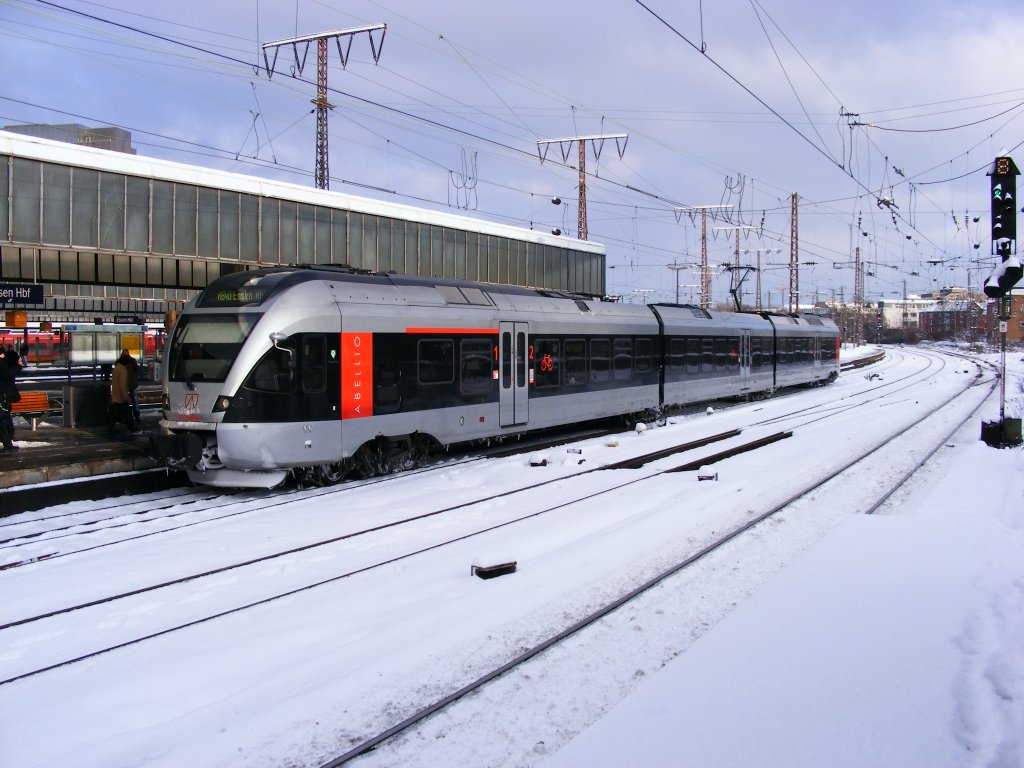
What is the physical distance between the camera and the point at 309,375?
11492 millimetres

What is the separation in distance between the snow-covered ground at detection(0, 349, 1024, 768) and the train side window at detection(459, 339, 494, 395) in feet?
14.6

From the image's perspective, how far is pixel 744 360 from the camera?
88.0 feet

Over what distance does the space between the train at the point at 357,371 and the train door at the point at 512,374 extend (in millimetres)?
36

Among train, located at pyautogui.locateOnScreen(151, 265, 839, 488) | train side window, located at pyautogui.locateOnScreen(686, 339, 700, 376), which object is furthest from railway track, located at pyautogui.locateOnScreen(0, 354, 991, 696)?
train side window, located at pyautogui.locateOnScreen(686, 339, 700, 376)

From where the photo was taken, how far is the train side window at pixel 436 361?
43.8 feet

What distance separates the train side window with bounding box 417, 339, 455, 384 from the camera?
13336 mm

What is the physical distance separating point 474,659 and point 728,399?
24604 millimetres

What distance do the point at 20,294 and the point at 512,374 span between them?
9717mm

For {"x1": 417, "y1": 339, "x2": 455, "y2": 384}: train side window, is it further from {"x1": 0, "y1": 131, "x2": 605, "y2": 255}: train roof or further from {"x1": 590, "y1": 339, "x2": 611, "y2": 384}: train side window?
{"x1": 0, "y1": 131, "x2": 605, "y2": 255}: train roof

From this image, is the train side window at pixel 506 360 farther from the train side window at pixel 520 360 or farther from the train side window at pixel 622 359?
the train side window at pixel 622 359

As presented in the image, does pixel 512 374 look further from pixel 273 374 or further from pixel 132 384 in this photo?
pixel 132 384

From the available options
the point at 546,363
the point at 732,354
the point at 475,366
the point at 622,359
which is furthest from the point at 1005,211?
the point at 732,354

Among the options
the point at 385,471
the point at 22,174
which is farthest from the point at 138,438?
the point at 22,174

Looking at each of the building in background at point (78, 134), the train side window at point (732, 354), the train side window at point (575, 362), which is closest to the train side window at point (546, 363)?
the train side window at point (575, 362)
